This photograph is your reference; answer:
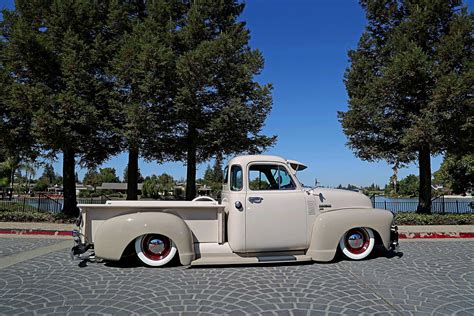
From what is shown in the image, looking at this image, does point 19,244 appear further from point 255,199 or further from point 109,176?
point 109,176

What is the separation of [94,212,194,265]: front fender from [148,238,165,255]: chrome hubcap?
317 mm

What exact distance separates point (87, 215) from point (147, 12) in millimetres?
12696

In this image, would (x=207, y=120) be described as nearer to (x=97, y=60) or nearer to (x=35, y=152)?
(x=97, y=60)

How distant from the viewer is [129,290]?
16.1ft

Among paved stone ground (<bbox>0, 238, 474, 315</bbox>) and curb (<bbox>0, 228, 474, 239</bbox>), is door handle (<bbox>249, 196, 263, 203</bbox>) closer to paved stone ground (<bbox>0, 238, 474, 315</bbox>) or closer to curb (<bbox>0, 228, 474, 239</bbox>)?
paved stone ground (<bbox>0, 238, 474, 315</bbox>)

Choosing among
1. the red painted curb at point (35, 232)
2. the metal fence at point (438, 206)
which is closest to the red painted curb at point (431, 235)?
the metal fence at point (438, 206)

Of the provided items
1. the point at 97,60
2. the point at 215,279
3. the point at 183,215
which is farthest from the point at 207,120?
the point at 215,279

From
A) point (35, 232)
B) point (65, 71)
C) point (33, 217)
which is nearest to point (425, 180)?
point (35, 232)

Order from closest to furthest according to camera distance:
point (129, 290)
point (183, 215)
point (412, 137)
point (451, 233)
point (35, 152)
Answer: point (129, 290), point (183, 215), point (451, 233), point (412, 137), point (35, 152)

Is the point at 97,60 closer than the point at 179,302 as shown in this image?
No

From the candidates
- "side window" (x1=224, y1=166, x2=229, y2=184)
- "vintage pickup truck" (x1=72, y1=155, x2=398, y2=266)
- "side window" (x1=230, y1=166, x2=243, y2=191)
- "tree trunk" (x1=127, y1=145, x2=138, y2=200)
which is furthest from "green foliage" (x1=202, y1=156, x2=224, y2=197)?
"tree trunk" (x1=127, y1=145, x2=138, y2=200)

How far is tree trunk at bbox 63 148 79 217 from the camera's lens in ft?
50.6

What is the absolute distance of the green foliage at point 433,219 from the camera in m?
13.7

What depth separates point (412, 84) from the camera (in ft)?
47.7
